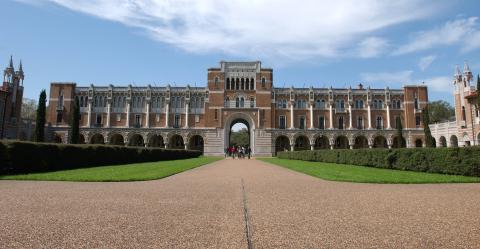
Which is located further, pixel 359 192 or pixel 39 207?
pixel 359 192

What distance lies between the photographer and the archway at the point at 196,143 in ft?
220

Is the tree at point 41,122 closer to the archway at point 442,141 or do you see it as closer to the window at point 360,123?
the window at point 360,123

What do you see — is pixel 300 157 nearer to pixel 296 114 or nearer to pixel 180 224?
pixel 296 114

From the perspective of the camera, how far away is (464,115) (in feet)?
153

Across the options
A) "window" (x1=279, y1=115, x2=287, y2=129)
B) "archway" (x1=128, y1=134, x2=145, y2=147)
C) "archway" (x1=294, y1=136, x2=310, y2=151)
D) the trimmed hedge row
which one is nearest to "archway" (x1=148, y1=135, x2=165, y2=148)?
"archway" (x1=128, y1=134, x2=145, y2=147)

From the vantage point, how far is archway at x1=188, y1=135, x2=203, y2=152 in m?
67.0

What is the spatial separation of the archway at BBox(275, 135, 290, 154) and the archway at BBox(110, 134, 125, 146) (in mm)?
30995

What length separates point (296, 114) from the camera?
6619cm

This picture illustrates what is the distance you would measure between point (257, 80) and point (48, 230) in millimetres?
60948

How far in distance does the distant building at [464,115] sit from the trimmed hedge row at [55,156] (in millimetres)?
42884

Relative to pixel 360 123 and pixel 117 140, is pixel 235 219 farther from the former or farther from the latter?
pixel 117 140

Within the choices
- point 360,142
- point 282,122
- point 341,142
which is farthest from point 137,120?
point 360,142

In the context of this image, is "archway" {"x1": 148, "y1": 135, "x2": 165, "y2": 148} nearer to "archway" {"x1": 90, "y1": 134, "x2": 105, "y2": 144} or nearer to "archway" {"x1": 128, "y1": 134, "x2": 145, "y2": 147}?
"archway" {"x1": 128, "y1": 134, "x2": 145, "y2": 147}

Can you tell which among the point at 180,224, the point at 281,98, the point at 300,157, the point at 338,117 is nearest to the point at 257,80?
the point at 281,98
